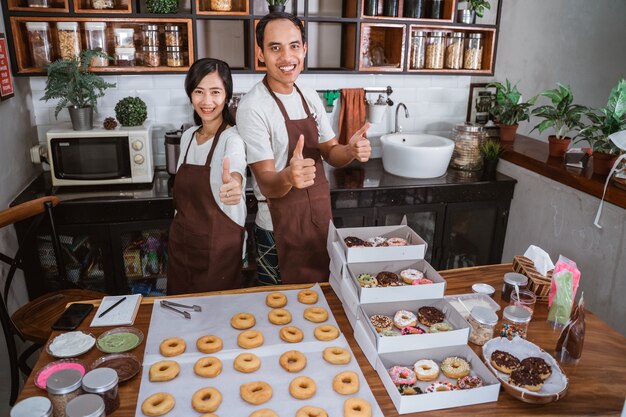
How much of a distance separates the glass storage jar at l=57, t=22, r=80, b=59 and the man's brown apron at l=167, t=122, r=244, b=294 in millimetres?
1426

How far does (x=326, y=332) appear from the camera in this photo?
5.62ft

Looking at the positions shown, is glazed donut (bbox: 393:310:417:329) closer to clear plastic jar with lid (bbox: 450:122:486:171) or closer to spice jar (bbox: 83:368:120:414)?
spice jar (bbox: 83:368:120:414)

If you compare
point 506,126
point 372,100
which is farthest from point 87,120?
point 506,126

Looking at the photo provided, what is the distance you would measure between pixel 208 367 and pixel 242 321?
0.83 ft

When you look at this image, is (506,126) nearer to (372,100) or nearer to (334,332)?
(372,100)

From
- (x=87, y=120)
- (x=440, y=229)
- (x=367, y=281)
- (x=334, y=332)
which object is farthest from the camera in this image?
(x=440, y=229)

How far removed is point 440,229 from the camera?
360 cm

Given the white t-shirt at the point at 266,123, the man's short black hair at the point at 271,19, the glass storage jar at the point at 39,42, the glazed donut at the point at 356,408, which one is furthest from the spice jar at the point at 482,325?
the glass storage jar at the point at 39,42

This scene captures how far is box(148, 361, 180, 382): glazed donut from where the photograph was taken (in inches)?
58.9

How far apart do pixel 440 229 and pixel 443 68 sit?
1237mm

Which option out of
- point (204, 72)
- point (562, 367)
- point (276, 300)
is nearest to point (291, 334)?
point (276, 300)

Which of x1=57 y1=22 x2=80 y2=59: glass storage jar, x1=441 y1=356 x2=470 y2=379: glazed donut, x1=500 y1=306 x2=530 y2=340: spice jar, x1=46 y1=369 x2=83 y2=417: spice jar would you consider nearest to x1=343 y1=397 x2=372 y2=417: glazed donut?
x1=441 y1=356 x2=470 y2=379: glazed donut

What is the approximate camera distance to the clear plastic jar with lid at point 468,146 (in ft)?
12.2

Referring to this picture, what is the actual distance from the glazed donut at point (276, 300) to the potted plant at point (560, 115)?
7.24 feet
